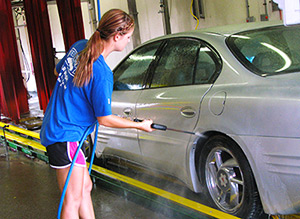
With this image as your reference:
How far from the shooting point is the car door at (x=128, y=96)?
3.77 meters

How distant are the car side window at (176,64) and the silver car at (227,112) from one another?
0.4 inches

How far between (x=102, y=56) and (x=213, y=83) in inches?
40.2

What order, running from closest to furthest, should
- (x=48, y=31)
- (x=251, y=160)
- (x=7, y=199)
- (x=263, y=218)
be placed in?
1. (x=251, y=160)
2. (x=263, y=218)
3. (x=7, y=199)
4. (x=48, y=31)

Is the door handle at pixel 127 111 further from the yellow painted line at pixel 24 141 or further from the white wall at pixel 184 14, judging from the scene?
the white wall at pixel 184 14

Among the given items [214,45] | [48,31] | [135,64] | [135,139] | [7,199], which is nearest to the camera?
[214,45]

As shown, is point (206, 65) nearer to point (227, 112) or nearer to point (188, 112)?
point (188, 112)

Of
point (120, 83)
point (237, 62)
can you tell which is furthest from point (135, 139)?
point (237, 62)

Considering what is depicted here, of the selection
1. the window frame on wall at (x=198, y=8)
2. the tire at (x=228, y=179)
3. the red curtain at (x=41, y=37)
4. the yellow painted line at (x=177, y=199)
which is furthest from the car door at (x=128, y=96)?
the red curtain at (x=41, y=37)

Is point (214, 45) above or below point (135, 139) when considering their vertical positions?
above

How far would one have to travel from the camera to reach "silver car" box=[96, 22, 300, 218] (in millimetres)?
2369

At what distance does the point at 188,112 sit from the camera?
3.03m

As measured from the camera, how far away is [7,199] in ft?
14.1

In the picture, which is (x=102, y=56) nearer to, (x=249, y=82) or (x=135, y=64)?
(x=249, y=82)

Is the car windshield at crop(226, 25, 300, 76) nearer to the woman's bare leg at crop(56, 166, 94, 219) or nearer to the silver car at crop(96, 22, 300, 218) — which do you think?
the silver car at crop(96, 22, 300, 218)
